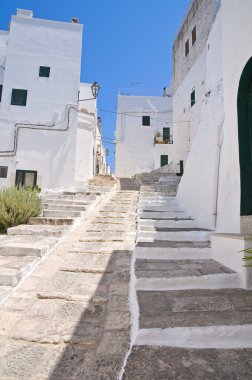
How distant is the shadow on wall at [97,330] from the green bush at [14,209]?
3.22 metres

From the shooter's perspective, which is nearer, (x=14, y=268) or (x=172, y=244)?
(x=14, y=268)

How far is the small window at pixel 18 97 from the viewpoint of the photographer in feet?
45.8

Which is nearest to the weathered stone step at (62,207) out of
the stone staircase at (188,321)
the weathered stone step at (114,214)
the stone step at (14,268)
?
the weathered stone step at (114,214)

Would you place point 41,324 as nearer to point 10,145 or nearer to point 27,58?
point 10,145

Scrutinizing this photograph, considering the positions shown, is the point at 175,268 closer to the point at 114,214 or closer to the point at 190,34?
the point at 114,214

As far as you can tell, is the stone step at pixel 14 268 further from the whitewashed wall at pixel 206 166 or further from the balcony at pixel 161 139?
the balcony at pixel 161 139

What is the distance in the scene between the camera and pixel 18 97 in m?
14.0

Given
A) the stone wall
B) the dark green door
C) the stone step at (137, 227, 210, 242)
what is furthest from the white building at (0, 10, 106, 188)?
the stone step at (137, 227, 210, 242)

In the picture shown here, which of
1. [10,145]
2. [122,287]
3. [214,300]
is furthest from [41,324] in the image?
[10,145]

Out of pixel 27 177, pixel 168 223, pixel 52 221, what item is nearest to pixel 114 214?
pixel 52 221

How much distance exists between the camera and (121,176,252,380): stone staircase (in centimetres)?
166

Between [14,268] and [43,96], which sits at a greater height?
[43,96]

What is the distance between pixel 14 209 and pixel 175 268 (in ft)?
13.8

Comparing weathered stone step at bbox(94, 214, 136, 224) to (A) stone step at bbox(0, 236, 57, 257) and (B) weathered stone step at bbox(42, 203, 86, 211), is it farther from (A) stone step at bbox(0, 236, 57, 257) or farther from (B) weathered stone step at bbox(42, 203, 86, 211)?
(A) stone step at bbox(0, 236, 57, 257)
